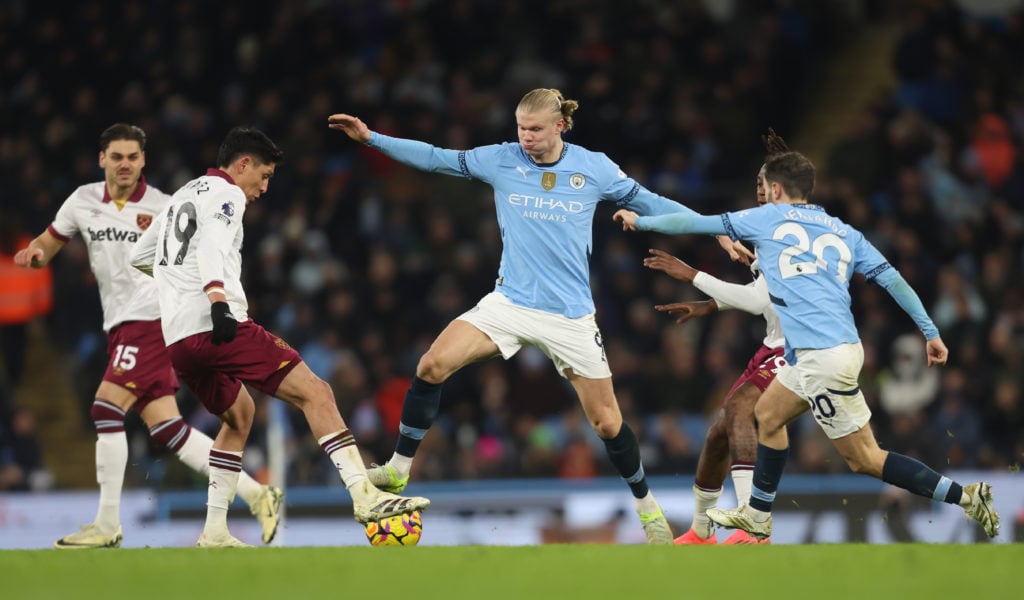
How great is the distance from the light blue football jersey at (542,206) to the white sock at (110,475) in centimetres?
259

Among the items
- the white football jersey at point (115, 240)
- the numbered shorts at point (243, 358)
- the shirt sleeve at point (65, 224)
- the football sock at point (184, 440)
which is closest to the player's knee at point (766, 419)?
the numbered shorts at point (243, 358)

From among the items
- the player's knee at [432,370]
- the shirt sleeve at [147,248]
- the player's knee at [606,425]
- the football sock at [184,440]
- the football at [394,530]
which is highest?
the shirt sleeve at [147,248]

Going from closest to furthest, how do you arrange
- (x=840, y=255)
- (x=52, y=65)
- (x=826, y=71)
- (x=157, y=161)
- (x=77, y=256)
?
(x=840, y=255), (x=77, y=256), (x=157, y=161), (x=52, y=65), (x=826, y=71)

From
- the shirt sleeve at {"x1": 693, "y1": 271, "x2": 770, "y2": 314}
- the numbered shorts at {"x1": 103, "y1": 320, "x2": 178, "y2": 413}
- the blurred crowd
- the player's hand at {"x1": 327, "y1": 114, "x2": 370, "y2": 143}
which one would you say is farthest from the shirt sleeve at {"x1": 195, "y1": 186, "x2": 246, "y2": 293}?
the blurred crowd

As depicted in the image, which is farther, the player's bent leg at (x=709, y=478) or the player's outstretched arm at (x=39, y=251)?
the player's outstretched arm at (x=39, y=251)

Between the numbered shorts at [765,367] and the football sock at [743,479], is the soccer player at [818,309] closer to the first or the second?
the numbered shorts at [765,367]

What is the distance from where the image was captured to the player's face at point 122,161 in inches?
377

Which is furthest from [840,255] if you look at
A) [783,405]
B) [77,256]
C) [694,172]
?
[77,256]

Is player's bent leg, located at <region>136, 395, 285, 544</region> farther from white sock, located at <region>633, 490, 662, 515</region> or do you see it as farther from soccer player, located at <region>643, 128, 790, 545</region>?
soccer player, located at <region>643, 128, 790, 545</region>

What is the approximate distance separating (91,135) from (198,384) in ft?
32.7

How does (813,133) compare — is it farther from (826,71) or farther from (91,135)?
(91,135)

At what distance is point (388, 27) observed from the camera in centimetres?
1961

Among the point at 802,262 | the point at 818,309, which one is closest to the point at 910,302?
the point at 818,309

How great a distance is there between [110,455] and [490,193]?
8313 mm
